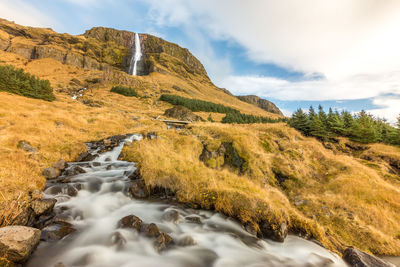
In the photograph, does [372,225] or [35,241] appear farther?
[372,225]

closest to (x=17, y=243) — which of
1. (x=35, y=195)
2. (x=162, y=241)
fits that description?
(x=35, y=195)

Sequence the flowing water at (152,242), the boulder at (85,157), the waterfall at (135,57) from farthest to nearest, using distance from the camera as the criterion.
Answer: the waterfall at (135,57)
the boulder at (85,157)
the flowing water at (152,242)

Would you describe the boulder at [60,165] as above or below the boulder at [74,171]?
above

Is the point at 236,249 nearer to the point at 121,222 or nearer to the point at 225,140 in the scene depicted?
the point at 121,222

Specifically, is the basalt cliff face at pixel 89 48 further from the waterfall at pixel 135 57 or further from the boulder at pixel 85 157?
the boulder at pixel 85 157

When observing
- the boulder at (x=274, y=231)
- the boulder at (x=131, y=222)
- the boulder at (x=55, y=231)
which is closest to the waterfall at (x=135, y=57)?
the boulder at (x=55, y=231)

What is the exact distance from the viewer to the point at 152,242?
5.65 meters

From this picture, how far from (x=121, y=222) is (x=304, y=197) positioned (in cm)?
1066

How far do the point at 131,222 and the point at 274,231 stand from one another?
18.0 feet

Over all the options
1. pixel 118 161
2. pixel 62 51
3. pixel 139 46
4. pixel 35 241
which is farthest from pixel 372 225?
pixel 139 46

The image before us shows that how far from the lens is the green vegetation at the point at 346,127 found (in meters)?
25.2

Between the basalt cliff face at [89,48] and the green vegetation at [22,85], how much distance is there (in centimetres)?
8905

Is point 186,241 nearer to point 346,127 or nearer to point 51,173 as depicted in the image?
point 51,173

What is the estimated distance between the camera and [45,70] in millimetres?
88688
